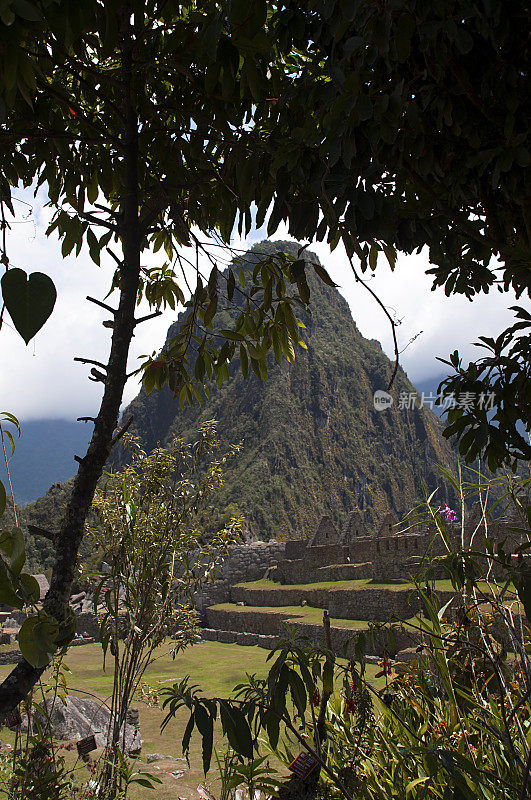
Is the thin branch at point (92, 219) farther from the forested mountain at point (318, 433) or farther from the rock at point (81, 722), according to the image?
the forested mountain at point (318, 433)

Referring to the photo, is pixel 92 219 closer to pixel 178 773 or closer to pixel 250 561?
pixel 178 773

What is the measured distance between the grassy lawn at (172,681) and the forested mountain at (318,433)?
44.6 m

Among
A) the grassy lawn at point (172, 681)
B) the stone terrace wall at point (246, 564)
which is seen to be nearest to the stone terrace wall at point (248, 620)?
the grassy lawn at point (172, 681)

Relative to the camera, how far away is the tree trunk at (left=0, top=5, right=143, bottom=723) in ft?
4.35

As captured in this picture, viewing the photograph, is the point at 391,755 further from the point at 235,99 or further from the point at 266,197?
the point at 235,99

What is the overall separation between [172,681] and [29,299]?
522cm

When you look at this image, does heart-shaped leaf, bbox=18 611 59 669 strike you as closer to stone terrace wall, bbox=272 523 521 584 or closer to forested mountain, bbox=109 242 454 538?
stone terrace wall, bbox=272 523 521 584

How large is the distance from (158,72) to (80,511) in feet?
5.31

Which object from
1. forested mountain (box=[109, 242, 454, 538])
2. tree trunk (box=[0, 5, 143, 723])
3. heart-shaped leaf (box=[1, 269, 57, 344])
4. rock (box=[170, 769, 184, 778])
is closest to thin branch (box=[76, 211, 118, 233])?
tree trunk (box=[0, 5, 143, 723])

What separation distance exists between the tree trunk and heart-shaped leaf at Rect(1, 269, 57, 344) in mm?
730

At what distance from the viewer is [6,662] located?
11.1m

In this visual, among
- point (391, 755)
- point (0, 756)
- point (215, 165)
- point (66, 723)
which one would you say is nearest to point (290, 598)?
point (66, 723)

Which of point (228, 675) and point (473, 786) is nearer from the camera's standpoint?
point (473, 786)

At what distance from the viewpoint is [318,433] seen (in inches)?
3233
